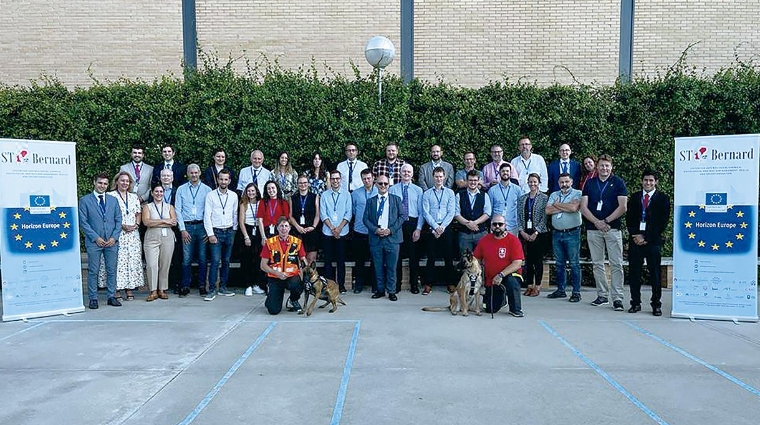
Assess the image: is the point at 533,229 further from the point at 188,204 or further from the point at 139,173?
the point at 139,173

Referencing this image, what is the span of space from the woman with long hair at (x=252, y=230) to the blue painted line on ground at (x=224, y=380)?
9.27 feet

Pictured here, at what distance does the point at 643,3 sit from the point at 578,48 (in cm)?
201

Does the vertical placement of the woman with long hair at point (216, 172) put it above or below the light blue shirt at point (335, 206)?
above

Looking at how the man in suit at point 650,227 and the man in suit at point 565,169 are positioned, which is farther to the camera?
the man in suit at point 565,169

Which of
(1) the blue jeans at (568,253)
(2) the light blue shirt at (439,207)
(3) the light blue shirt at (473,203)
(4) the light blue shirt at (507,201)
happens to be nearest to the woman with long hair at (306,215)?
(2) the light blue shirt at (439,207)

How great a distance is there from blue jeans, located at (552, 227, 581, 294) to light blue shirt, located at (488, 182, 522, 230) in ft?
2.55

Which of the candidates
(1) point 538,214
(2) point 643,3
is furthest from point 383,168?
(2) point 643,3

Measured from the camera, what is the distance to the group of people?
947 cm

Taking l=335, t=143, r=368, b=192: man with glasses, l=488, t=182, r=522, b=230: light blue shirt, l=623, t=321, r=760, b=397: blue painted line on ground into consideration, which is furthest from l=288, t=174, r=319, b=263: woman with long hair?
l=623, t=321, r=760, b=397: blue painted line on ground

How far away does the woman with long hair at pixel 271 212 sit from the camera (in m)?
10.1

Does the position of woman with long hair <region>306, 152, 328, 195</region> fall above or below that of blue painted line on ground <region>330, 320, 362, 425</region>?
above

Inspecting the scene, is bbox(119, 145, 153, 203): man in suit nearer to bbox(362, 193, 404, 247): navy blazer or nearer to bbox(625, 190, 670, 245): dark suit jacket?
bbox(362, 193, 404, 247): navy blazer

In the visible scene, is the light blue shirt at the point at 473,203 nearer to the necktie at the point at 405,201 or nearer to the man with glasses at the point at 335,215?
the necktie at the point at 405,201

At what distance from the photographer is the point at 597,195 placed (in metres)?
9.37
